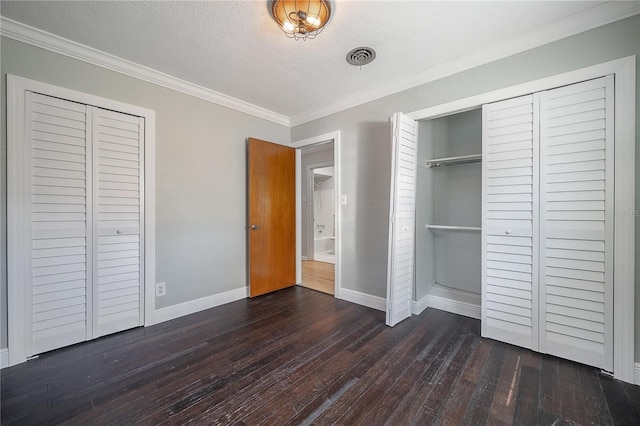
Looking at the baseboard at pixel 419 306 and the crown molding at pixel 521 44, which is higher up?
the crown molding at pixel 521 44

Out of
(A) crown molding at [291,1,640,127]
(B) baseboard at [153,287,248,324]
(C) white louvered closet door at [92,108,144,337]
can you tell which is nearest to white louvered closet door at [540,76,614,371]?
(A) crown molding at [291,1,640,127]

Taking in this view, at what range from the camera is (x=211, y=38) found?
6.55 feet

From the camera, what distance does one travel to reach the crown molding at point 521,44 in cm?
170

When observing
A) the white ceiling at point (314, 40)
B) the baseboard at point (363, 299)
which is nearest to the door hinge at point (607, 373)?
the baseboard at point (363, 299)

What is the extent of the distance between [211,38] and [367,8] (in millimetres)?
1192

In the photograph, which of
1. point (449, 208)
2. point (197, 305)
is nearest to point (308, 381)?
point (197, 305)

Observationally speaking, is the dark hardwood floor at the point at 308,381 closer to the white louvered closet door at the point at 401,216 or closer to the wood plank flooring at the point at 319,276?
the white louvered closet door at the point at 401,216

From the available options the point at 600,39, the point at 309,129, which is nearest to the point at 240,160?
the point at 309,129

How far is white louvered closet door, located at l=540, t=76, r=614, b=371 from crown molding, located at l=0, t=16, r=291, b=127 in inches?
121

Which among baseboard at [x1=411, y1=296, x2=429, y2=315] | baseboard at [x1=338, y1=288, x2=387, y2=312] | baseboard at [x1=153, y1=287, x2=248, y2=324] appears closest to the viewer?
baseboard at [x1=153, y1=287, x2=248, y2=324]

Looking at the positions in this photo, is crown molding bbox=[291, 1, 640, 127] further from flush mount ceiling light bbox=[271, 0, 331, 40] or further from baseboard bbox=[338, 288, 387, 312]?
baseboard bbox=[338, 288, 387, 312]

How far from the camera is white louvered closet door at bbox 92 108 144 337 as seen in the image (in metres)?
2.22

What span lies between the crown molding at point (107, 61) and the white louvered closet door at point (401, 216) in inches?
76.9

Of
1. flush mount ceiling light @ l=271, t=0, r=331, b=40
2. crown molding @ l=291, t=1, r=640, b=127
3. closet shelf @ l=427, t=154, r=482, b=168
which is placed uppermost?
crown molding @ l=291, t=1, r=640, b=127
